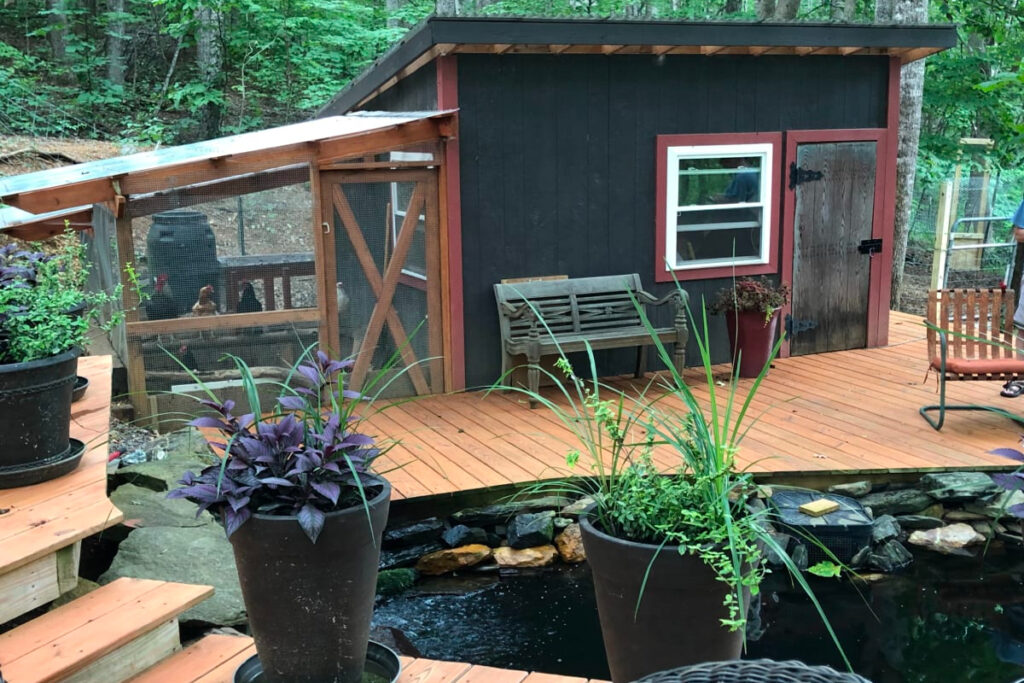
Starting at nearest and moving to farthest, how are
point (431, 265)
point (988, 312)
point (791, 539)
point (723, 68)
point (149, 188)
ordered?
point (791, 539) < point (149, 188) < point (988, 312) < point (431, 265) < point (723, 68)

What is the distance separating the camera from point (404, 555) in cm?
486

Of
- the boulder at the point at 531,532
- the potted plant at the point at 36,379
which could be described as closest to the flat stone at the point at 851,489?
the boulder at the point at 531,532

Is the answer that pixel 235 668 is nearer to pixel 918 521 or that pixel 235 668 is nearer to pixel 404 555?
pixel 404 555

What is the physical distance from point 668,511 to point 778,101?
571 centimetres

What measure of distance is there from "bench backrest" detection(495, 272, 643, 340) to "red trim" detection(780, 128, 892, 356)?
1.34 metres

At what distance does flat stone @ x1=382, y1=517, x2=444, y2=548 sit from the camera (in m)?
4.82

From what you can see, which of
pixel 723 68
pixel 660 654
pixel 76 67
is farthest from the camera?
pixel 76 67

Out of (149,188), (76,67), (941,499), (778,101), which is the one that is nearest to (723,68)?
(778,101)

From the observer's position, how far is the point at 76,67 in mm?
14266

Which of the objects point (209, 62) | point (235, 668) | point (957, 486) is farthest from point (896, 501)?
point (209, 62)

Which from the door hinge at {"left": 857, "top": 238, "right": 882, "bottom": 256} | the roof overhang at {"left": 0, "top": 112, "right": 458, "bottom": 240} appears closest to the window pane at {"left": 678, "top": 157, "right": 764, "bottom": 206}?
the door hinge at {"left": 857, "top": 238, "right": 882, "bottom": 256}

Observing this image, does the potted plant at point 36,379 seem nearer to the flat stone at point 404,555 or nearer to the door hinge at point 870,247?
the flat stone at point 404,555

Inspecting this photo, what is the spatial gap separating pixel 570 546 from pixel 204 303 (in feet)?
8.84

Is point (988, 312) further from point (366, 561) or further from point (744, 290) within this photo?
point (366, 561)
